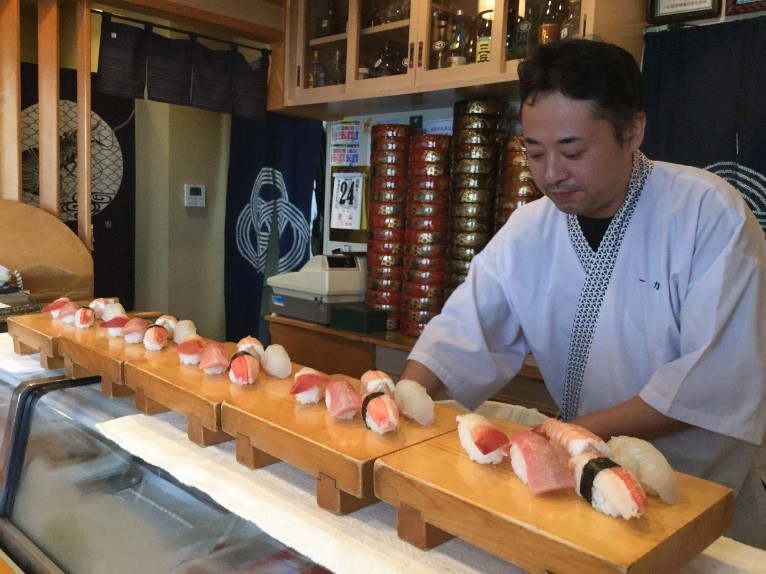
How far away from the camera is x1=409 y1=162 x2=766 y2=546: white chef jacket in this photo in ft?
4.50

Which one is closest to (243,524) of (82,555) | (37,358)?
(82,555)

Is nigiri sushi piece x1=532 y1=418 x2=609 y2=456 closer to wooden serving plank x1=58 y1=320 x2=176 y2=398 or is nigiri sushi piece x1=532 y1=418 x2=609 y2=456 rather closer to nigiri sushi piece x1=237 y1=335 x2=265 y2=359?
nigiri sushi piece x1=237 y1=335 x2=265 y2=359

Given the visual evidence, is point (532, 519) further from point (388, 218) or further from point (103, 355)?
point (388, 218)

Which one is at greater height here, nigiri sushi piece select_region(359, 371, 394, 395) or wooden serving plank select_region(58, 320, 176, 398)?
nigiri sushi piece select_region(359, 371, 394, 395)

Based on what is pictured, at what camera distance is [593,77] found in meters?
1.30

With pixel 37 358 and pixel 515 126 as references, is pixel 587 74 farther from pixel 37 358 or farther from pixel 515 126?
pixel 515 126

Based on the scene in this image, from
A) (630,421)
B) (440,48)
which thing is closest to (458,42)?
(440,48)

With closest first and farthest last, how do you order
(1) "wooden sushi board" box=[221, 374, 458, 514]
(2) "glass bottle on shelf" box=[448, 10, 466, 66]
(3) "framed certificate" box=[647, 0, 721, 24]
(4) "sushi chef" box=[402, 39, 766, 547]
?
(1) "wooden sushi board" box=[221, 374, 458, 514], (4) "sushi chef" box=[402, 39, 766, 547], (3) "framed certificate" box=[647, 0, 721, 24], (2) "glass bottle on shelf" box=[448, 10, 466, 66]

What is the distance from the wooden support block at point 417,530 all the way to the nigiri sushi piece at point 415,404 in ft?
0.65

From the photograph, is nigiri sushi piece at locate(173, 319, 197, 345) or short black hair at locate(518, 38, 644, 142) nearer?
short black hair at locate(518, 38, 644, 142)

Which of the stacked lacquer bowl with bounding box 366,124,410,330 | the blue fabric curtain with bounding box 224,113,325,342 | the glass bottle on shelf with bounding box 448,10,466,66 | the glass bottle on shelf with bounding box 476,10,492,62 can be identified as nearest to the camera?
the glass bottle on shelf with bounding box 476,10,492,62

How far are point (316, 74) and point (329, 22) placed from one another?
0.97 feet

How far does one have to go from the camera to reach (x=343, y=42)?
12.3 ft

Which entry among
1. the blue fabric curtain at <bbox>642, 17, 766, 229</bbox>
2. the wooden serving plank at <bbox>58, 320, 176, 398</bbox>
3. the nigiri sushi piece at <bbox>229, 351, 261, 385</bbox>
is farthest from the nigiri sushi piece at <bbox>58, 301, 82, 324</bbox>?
the blue fabric curtain at <bbox>642, 17, 766, 229</bbox>
